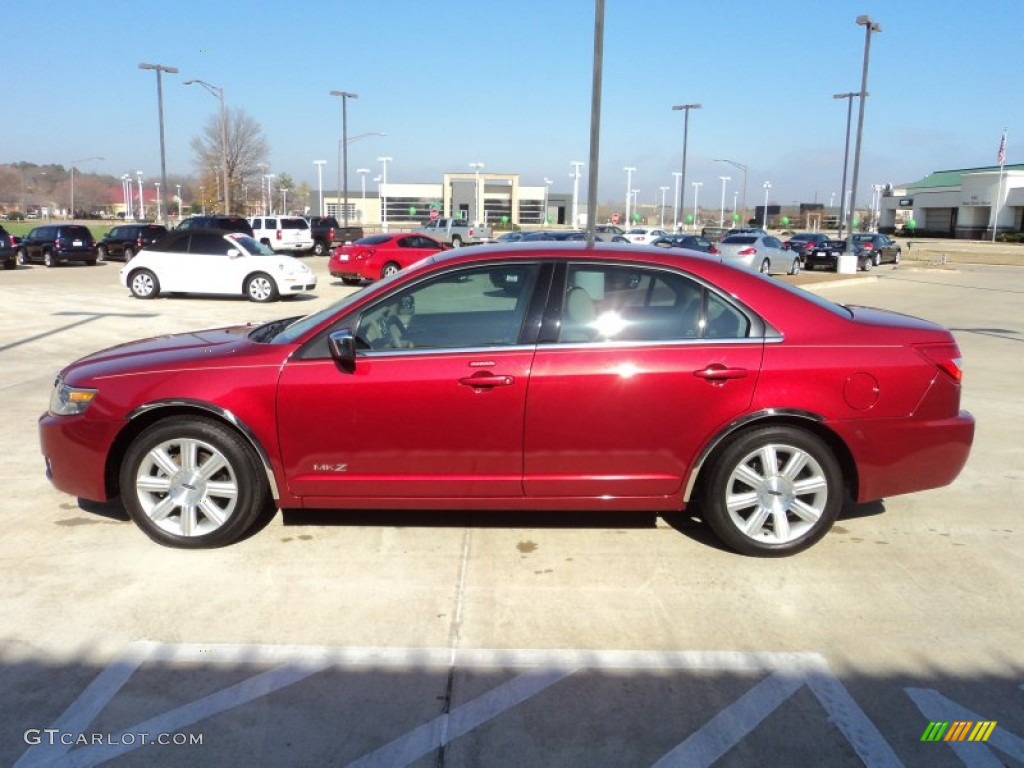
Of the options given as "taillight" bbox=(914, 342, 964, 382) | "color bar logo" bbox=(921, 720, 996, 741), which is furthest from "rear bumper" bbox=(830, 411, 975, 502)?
"color bar logo" bbox=(921, 720, 996, 741)

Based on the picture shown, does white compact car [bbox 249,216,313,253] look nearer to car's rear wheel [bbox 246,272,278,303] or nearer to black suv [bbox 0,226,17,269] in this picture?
black suv [bbox 0,226,17,269]

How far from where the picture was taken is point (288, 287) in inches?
727

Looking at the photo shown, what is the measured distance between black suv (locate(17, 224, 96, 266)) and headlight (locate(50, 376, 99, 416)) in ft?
98.3

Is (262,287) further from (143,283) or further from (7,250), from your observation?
(7,250)

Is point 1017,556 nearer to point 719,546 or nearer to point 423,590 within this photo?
point 719,546

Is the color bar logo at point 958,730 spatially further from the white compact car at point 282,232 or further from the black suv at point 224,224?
the white compact car at point 282,232

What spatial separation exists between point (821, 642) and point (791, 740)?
0.76 meters

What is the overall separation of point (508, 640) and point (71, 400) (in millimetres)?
2740

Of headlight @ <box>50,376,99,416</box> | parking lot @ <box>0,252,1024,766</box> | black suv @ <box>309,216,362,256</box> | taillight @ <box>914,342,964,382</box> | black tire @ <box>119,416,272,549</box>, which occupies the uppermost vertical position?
black suv @ <box>309,216,362,256</box>

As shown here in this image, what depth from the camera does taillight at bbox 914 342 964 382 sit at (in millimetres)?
4418

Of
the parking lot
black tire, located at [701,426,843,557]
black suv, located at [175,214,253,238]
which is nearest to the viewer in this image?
the parking lot

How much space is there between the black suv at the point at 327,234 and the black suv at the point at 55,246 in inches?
423

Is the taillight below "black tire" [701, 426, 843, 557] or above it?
above

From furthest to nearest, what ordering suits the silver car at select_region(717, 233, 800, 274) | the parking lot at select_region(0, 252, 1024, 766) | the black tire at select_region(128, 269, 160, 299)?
the silver car at select_region(717, 233, 800, 274) < the black tire at select_region(128, 269, 160, 299) < the parking lot at select_region(0, 252, 1024, 766)
